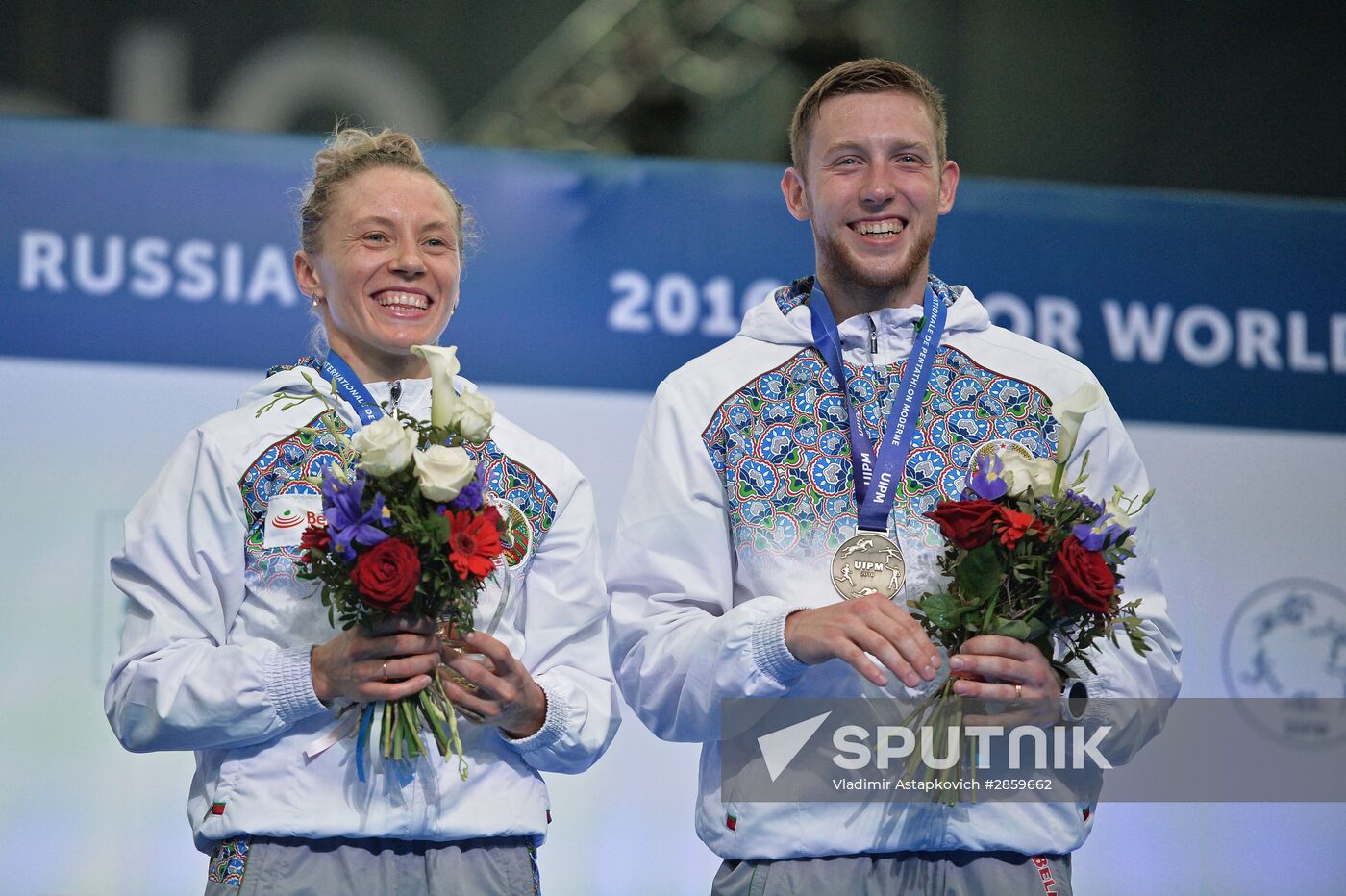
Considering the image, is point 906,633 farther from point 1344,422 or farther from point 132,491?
point 1344,422

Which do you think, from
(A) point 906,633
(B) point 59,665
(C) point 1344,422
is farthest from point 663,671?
(C) point 1344,422

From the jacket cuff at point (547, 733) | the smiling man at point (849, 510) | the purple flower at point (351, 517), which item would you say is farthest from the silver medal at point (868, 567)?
the purple flower at point (351, 517)

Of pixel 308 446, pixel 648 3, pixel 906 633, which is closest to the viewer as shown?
pixel 906 633

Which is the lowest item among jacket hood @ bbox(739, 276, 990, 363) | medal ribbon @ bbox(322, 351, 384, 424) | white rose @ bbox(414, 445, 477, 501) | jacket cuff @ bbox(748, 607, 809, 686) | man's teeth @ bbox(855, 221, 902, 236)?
jacket cuff @ bbox(748, 607, 809, 686)

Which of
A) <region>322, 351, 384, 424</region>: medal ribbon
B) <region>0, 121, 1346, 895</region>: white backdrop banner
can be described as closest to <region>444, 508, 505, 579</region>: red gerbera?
<region>322, 351, 384, 424</region>: medal ribbon

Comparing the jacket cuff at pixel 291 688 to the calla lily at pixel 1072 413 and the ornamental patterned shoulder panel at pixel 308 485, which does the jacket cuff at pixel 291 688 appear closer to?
the ornamental patterned shoulder panel at pixel 308 485

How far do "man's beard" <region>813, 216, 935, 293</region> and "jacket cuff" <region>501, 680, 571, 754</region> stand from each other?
84 centimetres

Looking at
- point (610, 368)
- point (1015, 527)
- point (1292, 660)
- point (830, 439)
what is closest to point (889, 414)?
point (830, 439)

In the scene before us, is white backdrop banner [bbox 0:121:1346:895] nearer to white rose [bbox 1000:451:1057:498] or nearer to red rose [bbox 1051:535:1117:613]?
white rose [bbox 1000:451:1057:498]

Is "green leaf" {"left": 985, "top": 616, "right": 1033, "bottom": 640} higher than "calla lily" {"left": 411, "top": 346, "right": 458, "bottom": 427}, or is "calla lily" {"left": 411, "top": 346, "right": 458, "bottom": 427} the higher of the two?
"calla lily" {"left": 411, "top": 346, "right": 458, "bottom": 427}

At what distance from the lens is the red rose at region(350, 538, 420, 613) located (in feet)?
7.44

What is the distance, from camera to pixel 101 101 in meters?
4.32

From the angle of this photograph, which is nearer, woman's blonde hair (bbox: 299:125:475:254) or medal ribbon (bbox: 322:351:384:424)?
medal ribbon (bbox: 322:351:384:424)

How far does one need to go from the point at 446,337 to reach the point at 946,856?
2.26 meters
